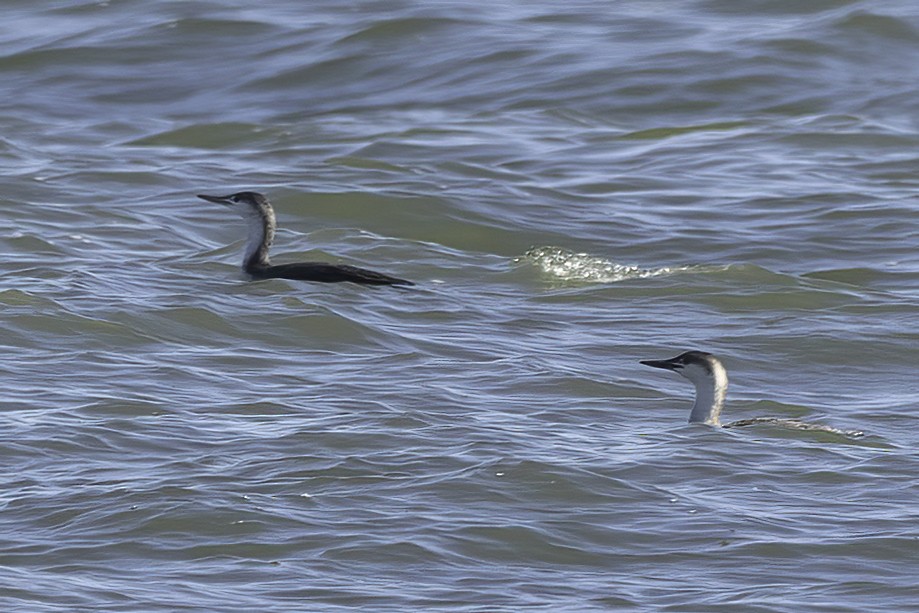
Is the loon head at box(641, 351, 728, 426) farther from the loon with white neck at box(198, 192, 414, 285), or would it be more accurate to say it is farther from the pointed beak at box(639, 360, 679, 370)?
the loon with white neck at box(198, 192, 414, 285)

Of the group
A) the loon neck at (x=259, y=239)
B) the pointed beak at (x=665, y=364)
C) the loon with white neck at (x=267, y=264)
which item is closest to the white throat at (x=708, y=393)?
the pointed beak at (x=665, y=364)

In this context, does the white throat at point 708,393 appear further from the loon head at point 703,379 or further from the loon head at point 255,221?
the loon head at point 255,221

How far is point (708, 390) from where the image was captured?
977 cm

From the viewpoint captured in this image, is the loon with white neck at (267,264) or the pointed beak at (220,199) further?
the pointed beak at (220,199)

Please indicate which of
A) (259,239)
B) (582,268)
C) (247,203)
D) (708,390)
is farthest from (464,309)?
→ (708,390)

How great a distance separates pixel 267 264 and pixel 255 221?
0.59m

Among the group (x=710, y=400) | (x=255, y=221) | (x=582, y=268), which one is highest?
(x=710, y=400)

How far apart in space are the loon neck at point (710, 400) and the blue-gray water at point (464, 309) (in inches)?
5.3

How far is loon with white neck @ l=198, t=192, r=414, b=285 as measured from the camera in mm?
12719

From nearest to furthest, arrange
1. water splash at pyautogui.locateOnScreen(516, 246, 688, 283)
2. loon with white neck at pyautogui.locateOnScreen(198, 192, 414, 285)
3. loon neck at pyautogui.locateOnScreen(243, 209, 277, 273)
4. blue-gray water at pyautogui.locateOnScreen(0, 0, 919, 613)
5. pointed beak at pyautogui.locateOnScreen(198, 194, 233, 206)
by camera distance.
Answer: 1. blue-gray water at pyautogui.locateOnScreen(0, 0, 919, 613)
2. loon with white neck at pyautogui.locateOnScreen(198, 192, 414, 285)
3. water splash at pyautogui.locateOnScreen(516, 246, 688, 283)
4. loon neck at pyautogui.locateOnScreen(243, 209, 277, 273)
5. pointed beak at pyautogui.locateOnScreen(198, 194, 233, 206)

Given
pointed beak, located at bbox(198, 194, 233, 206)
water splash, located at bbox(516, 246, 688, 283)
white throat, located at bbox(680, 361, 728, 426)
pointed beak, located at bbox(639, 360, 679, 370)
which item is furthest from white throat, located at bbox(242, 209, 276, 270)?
white throat, located at bbox(680, 361, 728, 426)

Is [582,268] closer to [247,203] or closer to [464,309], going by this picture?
[464,309]

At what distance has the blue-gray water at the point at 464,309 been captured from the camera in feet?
24.9

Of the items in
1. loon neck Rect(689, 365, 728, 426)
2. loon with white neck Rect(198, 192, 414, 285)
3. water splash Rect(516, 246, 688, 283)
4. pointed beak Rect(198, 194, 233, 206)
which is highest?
loon neck Rect(689, 365, 728, 426)
